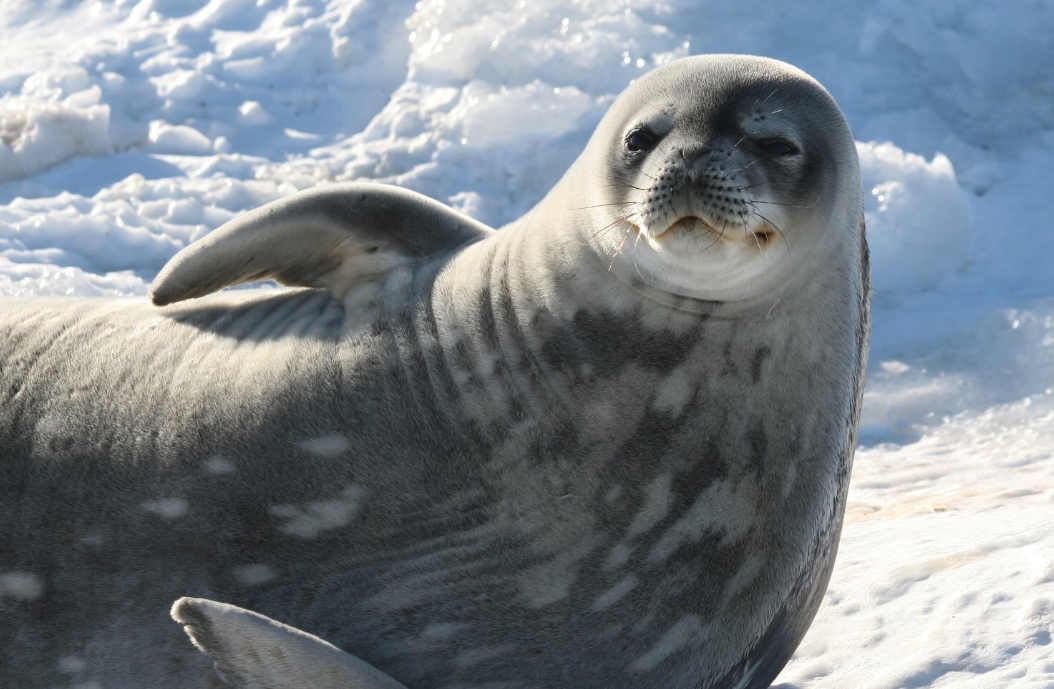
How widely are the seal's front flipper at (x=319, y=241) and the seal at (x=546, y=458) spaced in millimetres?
266

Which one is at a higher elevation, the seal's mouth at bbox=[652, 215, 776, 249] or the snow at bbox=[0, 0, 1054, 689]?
the seal's mouth at bbox=[652, 215, 776, 249]

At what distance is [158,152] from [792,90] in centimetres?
438

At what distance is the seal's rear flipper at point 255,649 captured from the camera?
219 cm

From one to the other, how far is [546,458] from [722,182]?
574mm

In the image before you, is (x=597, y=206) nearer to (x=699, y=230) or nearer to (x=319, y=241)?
(x=699, y=230)

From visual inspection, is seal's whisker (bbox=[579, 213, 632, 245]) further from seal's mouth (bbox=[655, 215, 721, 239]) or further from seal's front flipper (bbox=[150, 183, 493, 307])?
seal's front flipper (bbox=[150, 183, 493, 307])

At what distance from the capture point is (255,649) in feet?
7.19

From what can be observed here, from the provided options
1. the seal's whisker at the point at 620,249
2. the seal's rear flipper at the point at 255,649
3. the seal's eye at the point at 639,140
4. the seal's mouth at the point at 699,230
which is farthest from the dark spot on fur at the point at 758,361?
the seal's rear flipper at the point at 255,649

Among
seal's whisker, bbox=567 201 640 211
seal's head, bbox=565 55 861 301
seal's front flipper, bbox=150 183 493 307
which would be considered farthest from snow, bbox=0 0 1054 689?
seal's front flipper, bbox=150 183 493 307

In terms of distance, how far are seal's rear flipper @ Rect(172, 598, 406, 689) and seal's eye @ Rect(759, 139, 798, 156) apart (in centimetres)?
115

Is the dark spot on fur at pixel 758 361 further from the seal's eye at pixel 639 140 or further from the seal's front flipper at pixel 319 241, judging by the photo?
the seal's front flipper at pixel 319 241

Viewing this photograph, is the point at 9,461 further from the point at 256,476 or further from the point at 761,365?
the point at 761,365

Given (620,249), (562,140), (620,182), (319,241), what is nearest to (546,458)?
(620,249)

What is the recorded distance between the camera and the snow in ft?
15.1
